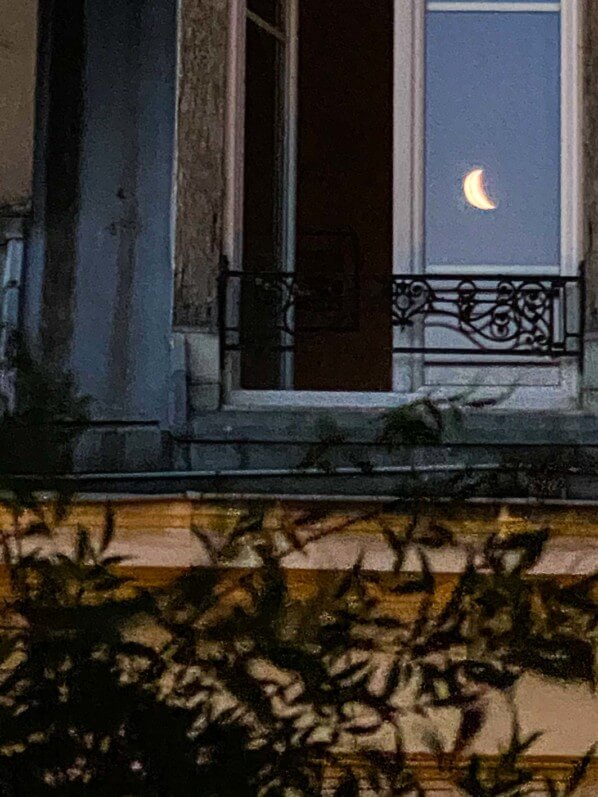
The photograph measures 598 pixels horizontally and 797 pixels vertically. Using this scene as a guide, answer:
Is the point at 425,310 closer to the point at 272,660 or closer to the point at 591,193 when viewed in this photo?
the point at 591,193

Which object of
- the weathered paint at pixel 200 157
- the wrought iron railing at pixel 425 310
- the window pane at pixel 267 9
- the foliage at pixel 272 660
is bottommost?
the foliage at pixel 272 660

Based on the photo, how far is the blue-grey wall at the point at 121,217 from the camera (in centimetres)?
646

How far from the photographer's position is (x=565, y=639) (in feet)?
18.4

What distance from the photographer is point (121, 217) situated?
6.59 metres

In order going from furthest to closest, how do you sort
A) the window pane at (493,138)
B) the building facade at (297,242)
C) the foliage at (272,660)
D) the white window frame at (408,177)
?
1. the window pane at (493,138)
2. the white window frame at (408,177)
3. the building facade at (297,242)
4. the foliage at (272,660)

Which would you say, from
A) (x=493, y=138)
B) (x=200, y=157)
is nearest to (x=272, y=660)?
(x=200, y=157)

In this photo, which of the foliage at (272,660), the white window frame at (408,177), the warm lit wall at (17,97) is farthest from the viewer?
the warm lit wall at (17,97)

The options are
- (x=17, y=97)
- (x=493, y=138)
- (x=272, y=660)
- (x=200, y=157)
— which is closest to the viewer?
(x=272, y=660)

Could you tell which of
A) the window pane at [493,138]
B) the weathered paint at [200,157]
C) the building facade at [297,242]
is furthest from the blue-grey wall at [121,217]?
the window pane at [493,138]

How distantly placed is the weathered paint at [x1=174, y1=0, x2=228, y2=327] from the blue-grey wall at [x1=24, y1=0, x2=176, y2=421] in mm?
191

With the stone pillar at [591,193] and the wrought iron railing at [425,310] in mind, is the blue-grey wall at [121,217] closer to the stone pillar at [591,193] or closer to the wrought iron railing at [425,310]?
the wrought iron railing at [425,310]

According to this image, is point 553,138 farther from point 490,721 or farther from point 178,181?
point 490,721

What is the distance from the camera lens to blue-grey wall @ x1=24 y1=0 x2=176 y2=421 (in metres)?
6.46

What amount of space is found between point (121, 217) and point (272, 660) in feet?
6.02
